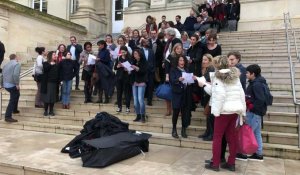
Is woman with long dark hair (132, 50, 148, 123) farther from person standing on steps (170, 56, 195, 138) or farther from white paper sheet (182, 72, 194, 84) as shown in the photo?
white paper sheet (182, 72, 194, 84)

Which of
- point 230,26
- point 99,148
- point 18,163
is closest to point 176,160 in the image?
point 99,148

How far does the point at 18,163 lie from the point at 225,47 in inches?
340

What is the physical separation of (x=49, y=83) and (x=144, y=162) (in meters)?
4.57

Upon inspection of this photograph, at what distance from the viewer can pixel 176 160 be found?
6.32 metres

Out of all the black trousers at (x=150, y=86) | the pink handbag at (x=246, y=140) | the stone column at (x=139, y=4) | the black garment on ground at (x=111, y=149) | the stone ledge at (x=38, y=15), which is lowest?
the black garment on ground at (x=111, y=149)

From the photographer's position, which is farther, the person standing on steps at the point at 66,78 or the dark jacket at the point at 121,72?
the person standing on steps at the point at 66,78

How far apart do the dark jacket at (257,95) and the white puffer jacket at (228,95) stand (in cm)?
88

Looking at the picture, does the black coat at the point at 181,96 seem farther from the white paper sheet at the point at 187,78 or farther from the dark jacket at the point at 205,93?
the dark jacket at the point at 205,93

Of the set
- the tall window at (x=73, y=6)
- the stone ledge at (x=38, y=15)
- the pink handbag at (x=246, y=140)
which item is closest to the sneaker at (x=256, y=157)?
the pink handbag at (x=246, y=140)

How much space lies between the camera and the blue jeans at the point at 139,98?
8.41 m

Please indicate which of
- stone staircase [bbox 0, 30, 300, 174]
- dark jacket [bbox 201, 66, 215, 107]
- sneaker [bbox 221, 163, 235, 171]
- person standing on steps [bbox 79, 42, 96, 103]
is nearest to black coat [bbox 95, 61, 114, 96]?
person standing on steps [bbox 79, 42, 96, 103]

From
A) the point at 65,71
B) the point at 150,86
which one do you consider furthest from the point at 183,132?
the point at 65,71

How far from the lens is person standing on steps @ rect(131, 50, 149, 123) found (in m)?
8.45

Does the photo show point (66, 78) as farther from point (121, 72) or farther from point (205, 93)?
point (205, 93)
